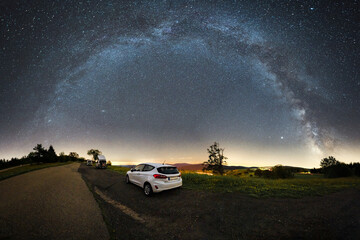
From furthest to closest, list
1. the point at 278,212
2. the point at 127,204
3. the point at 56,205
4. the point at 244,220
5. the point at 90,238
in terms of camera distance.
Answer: the point at 127,204 < the point at 56,205 < the point at 278,212 < the point at 244,220 < the point at 90,238

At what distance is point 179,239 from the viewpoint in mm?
3846

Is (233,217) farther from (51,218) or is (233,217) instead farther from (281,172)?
(281,172)

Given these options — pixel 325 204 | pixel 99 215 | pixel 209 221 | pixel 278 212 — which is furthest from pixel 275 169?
pixel 99 215

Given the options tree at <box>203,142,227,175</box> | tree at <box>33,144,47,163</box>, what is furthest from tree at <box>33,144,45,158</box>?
tree at <box>203,142,227,175</box>

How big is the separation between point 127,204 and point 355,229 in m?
8.43

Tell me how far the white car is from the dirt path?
0.58 meters

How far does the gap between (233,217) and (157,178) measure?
13.8 feet

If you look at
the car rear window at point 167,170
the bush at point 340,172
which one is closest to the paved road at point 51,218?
the car rear window at point 167,170

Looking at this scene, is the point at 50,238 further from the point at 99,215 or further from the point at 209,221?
the point at 209,221

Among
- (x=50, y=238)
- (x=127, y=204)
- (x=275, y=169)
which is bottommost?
(x=275, y=169)

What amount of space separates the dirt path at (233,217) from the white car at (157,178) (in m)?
0.58

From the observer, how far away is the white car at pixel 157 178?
763 cm

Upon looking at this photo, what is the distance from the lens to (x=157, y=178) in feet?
25.1

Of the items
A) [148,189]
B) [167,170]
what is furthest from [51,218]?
[167,170]
